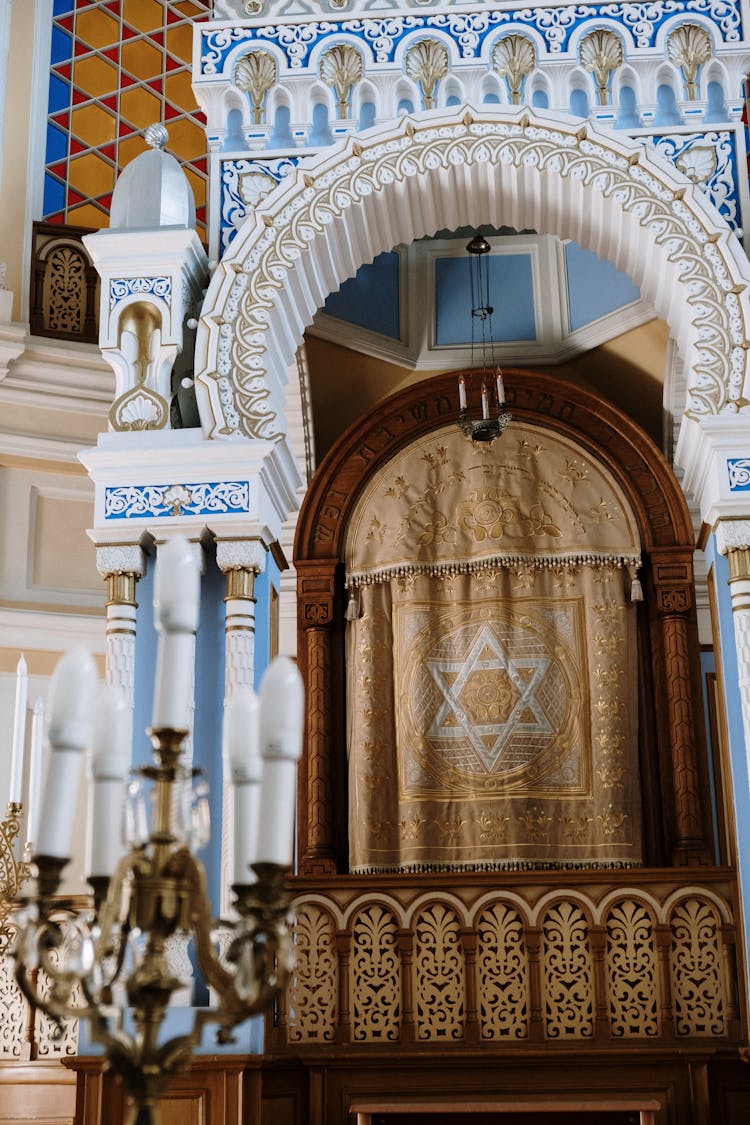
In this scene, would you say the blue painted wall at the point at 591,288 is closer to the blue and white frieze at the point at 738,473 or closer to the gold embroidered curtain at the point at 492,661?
the gold embroidered curtain at the point at 492,661

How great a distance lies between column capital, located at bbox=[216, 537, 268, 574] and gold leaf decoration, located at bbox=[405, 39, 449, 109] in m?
2.22

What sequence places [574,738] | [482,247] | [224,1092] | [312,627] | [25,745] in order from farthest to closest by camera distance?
1. [482,247]
2. [312,627]
3. [574,738]
4. [25,745]
5. [224,1092]

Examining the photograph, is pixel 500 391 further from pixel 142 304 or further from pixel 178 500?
pixel 178 500

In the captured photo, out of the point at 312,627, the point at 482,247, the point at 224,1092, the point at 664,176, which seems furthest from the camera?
the point at 482,247

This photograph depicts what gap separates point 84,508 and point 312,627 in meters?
1.57

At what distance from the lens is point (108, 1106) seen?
16.8 feet

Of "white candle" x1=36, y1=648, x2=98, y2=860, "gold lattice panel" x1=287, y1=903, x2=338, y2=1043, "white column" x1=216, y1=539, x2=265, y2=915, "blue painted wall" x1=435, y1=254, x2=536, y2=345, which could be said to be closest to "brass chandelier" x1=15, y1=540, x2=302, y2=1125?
"white candle" x1=36, y1=648, x2=98, y2=860

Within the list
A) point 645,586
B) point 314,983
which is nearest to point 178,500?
point 314,983

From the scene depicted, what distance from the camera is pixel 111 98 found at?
8.63 m

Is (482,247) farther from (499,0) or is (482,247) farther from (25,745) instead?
(25,745)

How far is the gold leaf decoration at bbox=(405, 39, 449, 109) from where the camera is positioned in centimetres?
634

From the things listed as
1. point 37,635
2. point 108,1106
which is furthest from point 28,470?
point 108,1106

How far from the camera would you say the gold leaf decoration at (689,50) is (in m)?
6.27

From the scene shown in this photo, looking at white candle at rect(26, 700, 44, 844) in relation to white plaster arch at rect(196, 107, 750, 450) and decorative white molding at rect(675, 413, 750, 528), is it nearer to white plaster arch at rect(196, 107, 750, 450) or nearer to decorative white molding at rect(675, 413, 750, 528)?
white plaster arch at rect(196, 107, 750, 450)
